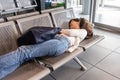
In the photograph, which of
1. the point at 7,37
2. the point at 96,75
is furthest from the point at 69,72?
the point at 7,37

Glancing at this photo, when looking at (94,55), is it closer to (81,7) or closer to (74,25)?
(74,25)

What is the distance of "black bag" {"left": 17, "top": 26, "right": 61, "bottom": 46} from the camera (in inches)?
56.2

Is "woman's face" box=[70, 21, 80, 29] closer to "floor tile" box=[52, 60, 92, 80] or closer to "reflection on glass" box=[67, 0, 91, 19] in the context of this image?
"floor tile" box=[52, 60, 92, 80]

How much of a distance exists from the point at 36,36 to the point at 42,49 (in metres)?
0.14

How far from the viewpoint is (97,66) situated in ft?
6.69

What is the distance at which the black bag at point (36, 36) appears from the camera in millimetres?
1428

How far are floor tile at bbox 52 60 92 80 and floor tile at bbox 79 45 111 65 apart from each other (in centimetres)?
16

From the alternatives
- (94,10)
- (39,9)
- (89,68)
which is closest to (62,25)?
(39,9)

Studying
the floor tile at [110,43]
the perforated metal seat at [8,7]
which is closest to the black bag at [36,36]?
the perforated metal seat at [8,7]

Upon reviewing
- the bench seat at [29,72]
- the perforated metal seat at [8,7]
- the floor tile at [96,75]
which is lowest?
the floor tile at [96,75]

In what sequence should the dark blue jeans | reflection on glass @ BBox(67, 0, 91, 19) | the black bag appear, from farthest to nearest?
reflection on glass @ BBox(67, 0, 91, 19) → the black bag → the dark blue jeans

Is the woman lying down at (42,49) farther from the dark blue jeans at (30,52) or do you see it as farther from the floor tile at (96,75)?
the floor tile at (96,75)

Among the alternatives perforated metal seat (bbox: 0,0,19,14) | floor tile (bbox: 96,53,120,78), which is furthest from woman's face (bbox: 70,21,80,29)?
perforated metal seat (bbox: 0,0,19,14)

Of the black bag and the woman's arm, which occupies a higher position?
the black bag
